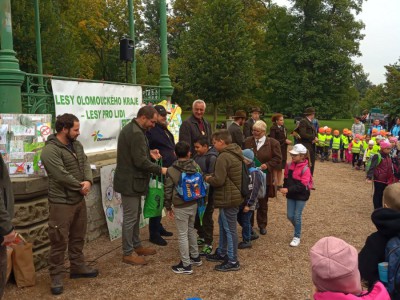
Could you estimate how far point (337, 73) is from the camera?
28.0 m

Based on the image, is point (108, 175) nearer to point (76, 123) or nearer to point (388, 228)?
point (76, 123)

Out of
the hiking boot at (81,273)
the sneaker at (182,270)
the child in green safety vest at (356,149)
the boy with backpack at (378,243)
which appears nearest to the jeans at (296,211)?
the sneaker at (182,270)

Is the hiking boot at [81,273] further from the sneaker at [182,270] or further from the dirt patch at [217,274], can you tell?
the sneaker at [182,270]

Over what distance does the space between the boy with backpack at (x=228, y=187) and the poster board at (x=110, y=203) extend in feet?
6.45

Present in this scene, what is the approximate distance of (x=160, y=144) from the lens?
5613 millimetres

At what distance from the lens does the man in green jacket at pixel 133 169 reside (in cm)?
471

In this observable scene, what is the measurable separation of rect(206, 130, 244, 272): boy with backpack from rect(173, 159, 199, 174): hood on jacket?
22 cm

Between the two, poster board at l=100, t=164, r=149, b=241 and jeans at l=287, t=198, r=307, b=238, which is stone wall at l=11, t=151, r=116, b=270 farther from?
jeans at l=287, t=198, r=307, b=238

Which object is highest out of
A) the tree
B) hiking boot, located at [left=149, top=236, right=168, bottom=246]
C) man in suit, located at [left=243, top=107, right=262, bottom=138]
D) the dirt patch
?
the tree

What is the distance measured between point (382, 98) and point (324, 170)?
10.4m

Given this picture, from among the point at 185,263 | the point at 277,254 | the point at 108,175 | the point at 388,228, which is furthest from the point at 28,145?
the point at 388,228

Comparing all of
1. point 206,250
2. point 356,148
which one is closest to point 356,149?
point 356,148

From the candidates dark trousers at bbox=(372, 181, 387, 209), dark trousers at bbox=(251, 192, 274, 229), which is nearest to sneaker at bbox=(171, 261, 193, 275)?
dark trousers at bbox=(251, 192, 274, 229)

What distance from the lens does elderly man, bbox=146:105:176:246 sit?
551 centimetres
